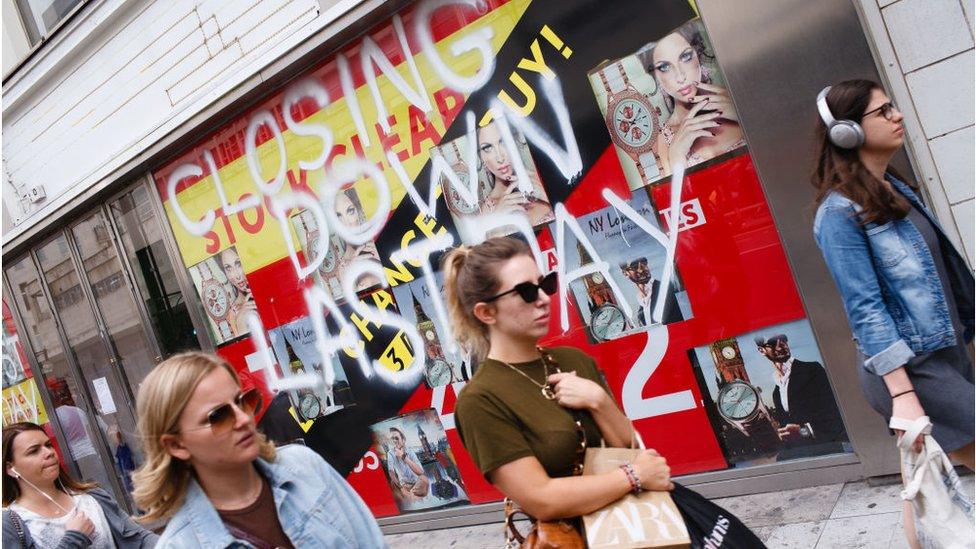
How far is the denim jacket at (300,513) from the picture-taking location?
2.28m

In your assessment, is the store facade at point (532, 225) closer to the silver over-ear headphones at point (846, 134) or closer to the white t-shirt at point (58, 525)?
the silver over-ear headphones at point (846, 134)

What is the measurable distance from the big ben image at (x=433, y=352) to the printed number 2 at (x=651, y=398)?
1280 millimetres

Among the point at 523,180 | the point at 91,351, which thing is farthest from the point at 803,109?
the point at 91,351

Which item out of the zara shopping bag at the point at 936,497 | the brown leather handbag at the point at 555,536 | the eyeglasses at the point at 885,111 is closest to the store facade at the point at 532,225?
the eyeglasses at the point at 885,111

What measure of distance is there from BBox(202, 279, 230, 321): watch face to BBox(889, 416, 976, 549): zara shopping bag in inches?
220

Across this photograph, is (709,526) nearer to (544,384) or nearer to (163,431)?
(544,384)

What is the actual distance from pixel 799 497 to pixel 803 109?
183 centimetres

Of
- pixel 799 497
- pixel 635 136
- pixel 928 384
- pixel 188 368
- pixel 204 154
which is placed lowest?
pixel 799 497

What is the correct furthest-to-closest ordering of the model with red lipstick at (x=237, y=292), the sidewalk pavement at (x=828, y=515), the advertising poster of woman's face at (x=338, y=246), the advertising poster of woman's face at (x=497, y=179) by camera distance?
the model with red lipstick at (x=237, y=292) < the advertising poster of woman's face at (x=338, y=246) < the advertising poster of woman's face at (x=497, y=179) < the sidewalk pavement at (x=828, y=515)

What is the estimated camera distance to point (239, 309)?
23.9 feet

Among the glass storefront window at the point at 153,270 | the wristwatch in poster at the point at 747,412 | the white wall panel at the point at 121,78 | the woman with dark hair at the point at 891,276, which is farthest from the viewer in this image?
A: the glass storefront window at the point at 153,270

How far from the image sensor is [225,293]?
7.34 metres

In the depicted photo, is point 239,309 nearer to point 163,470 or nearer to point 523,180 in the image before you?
point 523,180

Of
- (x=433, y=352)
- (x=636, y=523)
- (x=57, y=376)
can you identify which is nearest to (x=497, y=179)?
(x=433, y=352)
